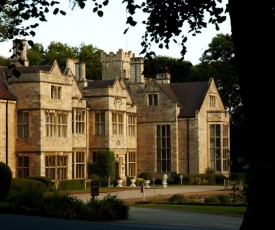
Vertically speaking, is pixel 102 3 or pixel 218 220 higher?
pixel 102 3

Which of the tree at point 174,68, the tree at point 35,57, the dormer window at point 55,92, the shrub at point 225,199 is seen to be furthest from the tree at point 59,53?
the shrub at point 225,199

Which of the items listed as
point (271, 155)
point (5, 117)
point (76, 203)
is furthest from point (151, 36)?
point (5, 117)

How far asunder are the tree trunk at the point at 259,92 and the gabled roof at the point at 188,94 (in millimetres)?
48170

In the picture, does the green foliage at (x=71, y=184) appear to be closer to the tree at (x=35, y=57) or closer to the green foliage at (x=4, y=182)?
the green foliage at (x=4, y=182)

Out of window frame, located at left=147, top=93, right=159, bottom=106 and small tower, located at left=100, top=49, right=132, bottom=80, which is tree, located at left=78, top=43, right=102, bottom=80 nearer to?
small tower, located at left=100, top=49, right=132, bottom=80

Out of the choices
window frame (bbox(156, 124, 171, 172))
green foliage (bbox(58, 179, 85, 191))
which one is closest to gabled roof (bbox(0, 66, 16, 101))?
green foliage (bbox(58, 179, 85, 191))

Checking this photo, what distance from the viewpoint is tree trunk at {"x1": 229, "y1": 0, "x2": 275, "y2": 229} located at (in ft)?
30.9

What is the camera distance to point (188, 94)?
60.1m

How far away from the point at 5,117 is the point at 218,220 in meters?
22.4

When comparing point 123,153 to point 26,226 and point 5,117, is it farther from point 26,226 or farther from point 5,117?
point 26,226

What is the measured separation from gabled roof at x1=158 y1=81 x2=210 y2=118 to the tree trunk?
48170 mm

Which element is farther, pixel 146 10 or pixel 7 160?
pixel 7 160

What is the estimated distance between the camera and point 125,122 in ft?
179

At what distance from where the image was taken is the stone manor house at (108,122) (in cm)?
4506
